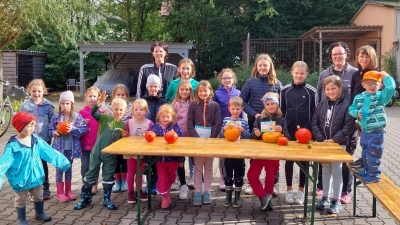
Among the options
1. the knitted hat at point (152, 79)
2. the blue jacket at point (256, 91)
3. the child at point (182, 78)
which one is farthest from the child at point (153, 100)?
the blue jacket at point (256, 91)

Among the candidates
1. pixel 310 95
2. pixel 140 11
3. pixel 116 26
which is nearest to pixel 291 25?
pixel 140 11

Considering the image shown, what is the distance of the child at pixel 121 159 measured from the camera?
5742 millimetres

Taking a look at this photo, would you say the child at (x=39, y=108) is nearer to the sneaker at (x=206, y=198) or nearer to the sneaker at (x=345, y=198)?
the sneaker at (x=206, y=198)

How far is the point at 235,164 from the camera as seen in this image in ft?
17.6

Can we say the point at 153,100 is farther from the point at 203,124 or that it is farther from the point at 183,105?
the point at 203,124

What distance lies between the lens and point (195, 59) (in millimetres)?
27141

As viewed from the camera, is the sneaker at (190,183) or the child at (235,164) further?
the sneaker at (190,183)

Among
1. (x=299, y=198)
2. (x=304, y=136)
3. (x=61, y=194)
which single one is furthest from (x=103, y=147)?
(x=299, y=198)

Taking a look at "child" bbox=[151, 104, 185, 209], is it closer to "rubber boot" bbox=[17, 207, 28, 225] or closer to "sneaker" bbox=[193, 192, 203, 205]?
"sneaker" bbox=[193, 192, 203, 205]

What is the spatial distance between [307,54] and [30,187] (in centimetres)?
2297

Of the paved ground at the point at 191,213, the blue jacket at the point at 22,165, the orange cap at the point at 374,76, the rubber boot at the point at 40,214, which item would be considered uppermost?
the orange cap at the point at 374,76

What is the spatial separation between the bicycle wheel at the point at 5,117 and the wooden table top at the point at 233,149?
641 centimetres

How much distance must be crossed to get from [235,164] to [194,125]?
2.58 ft

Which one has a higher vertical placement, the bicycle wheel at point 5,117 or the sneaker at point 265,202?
the bicycle wheel at point 5,117
